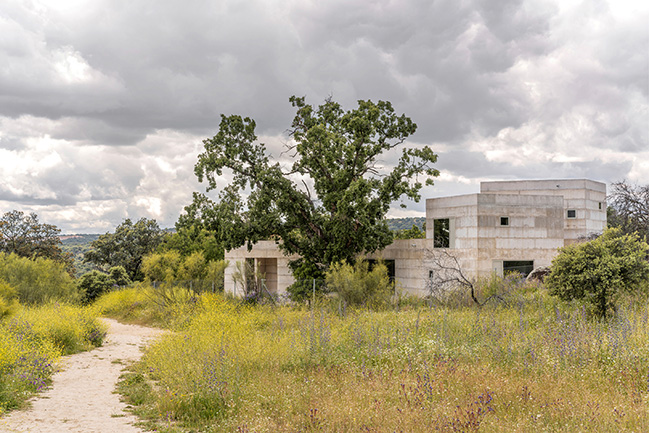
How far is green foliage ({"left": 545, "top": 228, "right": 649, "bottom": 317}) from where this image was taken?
→ 11.4 metres

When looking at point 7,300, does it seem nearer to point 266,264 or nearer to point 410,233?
point 266,264

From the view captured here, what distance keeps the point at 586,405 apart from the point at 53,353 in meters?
11.1

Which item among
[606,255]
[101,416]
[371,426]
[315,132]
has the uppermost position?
[315,132]

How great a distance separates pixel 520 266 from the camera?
20859 mm

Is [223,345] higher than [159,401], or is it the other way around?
[223,345]

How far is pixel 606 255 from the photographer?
1164 centimetres

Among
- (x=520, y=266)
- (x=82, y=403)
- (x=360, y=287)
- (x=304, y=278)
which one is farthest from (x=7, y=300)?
(x=520, y=266)

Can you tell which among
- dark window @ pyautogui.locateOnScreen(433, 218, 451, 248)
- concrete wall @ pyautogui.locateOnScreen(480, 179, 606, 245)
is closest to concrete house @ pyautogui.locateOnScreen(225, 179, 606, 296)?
dark window @ pyautogui.locateOnScreen(433, 218, 451, 248)

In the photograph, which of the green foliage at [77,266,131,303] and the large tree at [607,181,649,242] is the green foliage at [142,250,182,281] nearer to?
the green foliage at [77,266,131,303]

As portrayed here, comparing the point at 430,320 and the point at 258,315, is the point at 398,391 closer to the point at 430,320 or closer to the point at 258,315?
the point at 430,320

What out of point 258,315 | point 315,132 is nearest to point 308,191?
point 315,132

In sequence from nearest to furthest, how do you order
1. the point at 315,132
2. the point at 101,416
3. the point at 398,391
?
the point at 398,391
the point at 101,416
the point at 315,132

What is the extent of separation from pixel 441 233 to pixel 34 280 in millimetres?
17313

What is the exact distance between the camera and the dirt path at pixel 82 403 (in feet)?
25.6
